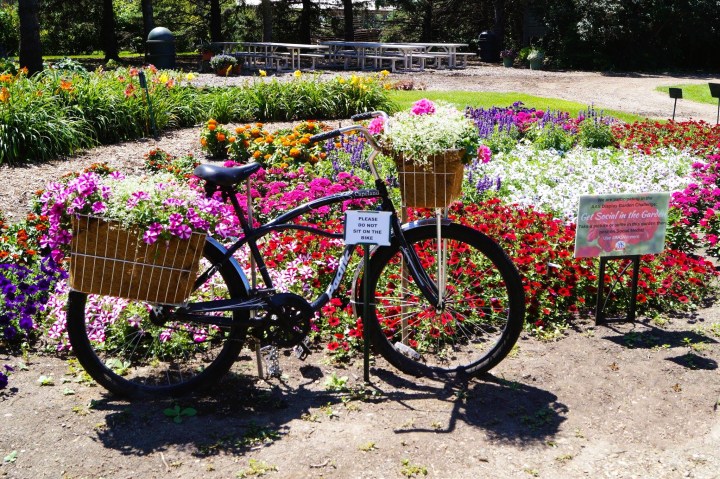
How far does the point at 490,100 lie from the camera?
15.1m

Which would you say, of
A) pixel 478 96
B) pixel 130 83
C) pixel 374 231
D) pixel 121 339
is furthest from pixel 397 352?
pixel 478 96

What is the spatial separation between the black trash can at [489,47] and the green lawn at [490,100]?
12.6 m

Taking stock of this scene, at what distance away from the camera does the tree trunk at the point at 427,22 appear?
3137 cm

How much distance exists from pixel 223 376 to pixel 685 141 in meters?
7.58

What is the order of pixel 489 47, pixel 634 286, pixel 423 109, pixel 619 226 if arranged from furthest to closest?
1. pixel 489 47
2. pixel 634 286
3. pixel 619 226
4. pixel 423 109

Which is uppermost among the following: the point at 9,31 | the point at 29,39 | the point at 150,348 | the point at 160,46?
the point at 9,31

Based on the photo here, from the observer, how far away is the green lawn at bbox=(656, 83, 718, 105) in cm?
1705

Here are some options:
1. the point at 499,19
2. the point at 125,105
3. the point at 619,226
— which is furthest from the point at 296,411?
the point at 499,19

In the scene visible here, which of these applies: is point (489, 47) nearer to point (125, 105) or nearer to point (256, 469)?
A: point (125, 105)

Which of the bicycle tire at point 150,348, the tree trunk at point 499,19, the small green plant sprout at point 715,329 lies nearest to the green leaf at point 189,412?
the bicycle tire at point 150,348

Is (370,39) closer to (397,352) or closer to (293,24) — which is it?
(293,24)

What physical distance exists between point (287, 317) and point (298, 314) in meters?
0.07

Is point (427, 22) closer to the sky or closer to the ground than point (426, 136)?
closer to the sky

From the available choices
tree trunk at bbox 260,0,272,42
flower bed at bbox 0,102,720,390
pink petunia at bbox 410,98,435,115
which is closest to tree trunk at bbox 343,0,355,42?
tree trunk at bbox 260,0,272,42
